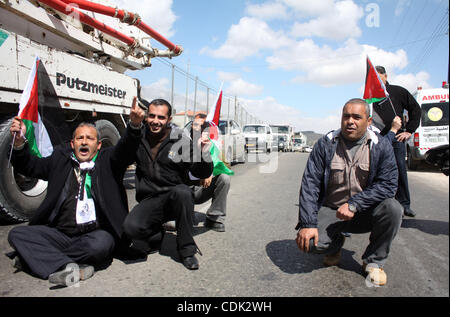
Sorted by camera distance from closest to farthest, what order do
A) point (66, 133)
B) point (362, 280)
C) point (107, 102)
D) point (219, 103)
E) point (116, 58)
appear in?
point (362, 280)
point (219, 103)
point (66, 133)
point (107, 102)
point (116, 58)

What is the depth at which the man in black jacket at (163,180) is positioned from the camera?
310 cm

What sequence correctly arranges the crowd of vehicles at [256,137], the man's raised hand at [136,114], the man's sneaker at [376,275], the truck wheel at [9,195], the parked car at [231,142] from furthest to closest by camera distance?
the crowd of vehicles at [256,137] → the parked car at [231,142] → the truck wheel at [9,195] → the man's raised hand at [136,114] → the man's sneaker at [376,275]

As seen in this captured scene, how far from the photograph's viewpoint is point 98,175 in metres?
3.03

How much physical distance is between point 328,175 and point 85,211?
2.13 meters

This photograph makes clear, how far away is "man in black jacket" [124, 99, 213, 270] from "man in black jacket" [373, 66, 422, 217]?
250cm

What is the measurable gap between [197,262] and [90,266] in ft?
2.89

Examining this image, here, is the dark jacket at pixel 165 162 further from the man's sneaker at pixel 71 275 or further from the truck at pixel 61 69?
the truck at pixel 61 69

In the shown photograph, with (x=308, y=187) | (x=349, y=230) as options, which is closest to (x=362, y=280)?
(x=349, y=230)

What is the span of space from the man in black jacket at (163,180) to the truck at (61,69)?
1.81m

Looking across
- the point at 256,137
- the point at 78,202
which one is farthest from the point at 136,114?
the point at 256,137

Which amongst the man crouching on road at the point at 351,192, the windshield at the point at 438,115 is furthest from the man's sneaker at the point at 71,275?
the windshield at the point at 438,115

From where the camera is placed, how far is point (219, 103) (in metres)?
4.42

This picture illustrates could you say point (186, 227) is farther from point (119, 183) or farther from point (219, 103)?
point (219, 103)

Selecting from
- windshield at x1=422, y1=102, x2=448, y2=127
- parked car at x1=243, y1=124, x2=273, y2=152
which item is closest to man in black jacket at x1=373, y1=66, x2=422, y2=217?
windshield at x1=422, y1=102, x2=448, y2=127
